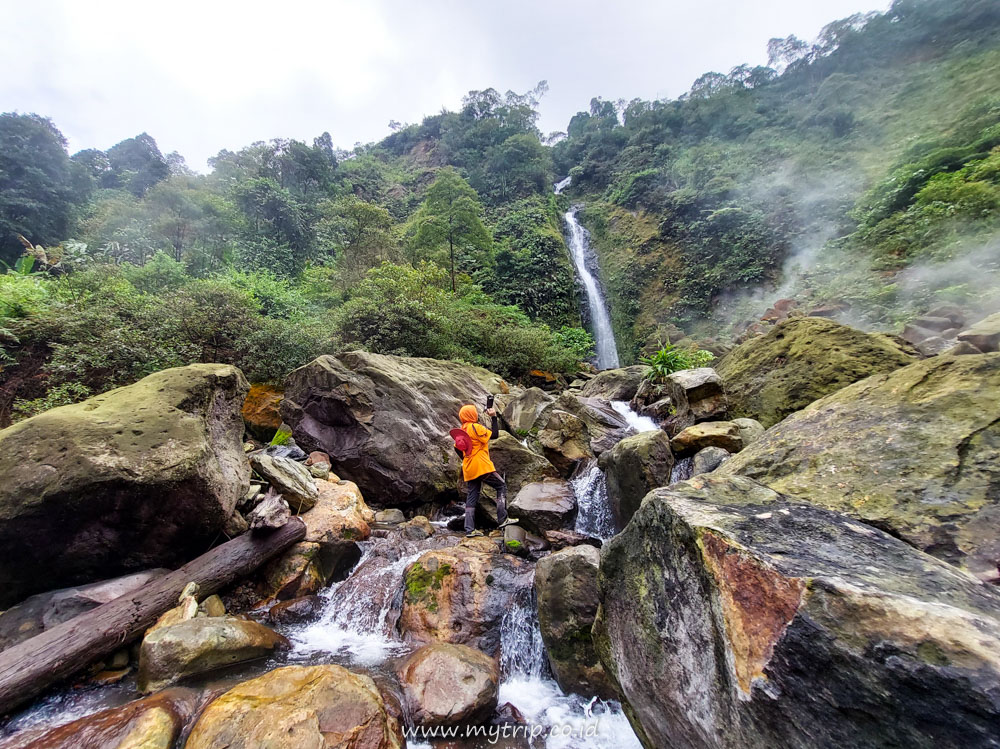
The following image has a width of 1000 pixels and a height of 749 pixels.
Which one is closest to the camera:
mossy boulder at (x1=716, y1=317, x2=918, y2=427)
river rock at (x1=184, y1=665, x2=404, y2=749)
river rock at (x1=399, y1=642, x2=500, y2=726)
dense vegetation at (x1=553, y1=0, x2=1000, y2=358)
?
river rock at (x1=184, y1=665, x2=404, y2=749)

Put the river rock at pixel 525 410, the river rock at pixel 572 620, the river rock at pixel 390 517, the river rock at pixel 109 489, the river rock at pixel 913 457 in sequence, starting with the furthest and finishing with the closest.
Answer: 1. the river rock at pixel 525 410
2. the river rock at pixel 390 517
3. the river rock at pixel 109 489
4. the river rock at pixel 572 620
5. the river rock at pixel 913 457

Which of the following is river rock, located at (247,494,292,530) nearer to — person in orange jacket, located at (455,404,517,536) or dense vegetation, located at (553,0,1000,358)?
person in orange jacket, located at (455,404,517,536)

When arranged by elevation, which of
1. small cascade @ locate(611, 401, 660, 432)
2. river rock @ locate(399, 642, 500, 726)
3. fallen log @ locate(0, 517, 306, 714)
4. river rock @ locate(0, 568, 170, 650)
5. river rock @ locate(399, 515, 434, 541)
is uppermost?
river rock @ locate(0, 568, 170, 650)

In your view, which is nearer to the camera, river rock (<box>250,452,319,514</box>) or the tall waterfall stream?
the tall waterfall stream

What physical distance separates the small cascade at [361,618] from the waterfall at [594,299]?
18124 mm

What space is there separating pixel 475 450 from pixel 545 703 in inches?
132

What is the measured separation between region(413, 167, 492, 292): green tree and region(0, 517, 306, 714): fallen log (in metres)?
14.7

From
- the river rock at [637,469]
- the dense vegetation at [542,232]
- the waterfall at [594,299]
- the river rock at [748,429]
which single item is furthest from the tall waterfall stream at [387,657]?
the waterfall at [594,299]

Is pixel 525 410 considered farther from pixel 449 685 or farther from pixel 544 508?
pixel 449 685

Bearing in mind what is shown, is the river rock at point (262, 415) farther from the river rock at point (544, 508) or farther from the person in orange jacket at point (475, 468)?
the river rock at point (544, 508)

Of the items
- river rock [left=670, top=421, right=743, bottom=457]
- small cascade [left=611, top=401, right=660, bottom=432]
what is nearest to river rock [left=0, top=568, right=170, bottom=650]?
river rock [left=670, top=421, right=743, bottom=457]

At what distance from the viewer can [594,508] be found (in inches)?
258

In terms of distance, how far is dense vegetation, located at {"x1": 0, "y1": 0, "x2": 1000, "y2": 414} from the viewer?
9.38m

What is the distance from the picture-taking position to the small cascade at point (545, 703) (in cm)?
310
